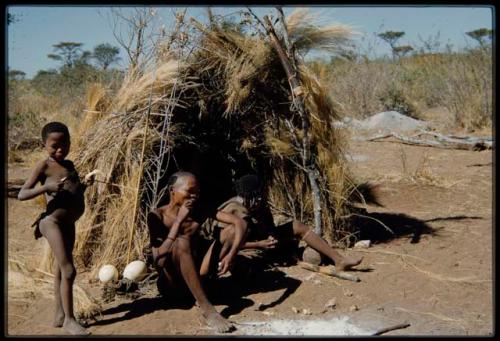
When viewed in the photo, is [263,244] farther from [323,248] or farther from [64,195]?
[64,195]

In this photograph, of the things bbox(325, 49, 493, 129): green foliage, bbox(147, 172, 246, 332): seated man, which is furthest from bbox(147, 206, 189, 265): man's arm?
bbox(325, 49, 493, 129): green foliage

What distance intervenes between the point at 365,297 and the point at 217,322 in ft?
4.20

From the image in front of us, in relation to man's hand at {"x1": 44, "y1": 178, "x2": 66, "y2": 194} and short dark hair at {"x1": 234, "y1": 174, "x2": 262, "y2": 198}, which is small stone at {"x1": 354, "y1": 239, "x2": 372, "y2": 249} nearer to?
short dark hair at {"x1": 234, "y1": 174, "x2": 262, "y2": 198}

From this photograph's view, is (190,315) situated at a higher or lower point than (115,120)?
lower

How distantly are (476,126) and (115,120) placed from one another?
9613 millimetres

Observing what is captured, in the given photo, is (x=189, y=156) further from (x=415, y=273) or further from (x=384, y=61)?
(x=384, y=61)

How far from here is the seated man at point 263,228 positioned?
466 centimetres

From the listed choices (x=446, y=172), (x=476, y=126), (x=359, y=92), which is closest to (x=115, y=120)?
(x=446, y=172)

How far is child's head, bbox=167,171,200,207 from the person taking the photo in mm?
4145

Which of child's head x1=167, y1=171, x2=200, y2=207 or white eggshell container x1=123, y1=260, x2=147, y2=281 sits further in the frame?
white eggshell container x1=123, y1=260, x2=147, y2=281

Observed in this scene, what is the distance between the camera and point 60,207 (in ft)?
12.5

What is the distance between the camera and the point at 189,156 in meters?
5.79

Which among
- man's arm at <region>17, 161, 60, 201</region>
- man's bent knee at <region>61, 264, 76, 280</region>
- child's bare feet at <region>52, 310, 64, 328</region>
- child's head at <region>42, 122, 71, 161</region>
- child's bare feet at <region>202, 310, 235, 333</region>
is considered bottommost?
child's bare feet at <region>202, 310, 235, 333</region>

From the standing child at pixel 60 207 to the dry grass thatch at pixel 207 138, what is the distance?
36.9 inches
